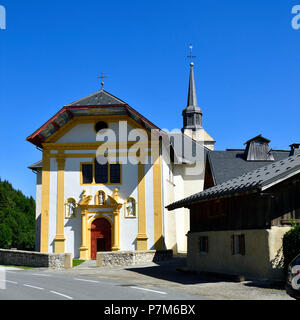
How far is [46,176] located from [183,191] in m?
14.8

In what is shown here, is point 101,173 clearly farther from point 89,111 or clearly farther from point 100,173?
point 89,111

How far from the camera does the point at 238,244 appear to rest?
A: 1748 centimetres

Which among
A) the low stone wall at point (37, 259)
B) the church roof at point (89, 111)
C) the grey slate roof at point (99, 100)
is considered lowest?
the low stone wall at point (37, 259)

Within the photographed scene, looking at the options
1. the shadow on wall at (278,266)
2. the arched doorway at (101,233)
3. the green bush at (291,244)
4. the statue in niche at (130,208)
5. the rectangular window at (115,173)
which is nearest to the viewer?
the green bush at (291,244)

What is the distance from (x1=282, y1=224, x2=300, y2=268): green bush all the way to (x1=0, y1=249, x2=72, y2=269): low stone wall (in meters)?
14.8

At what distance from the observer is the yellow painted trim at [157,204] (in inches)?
1230

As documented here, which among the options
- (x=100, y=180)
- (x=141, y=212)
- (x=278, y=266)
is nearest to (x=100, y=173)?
(x=100, y=180)

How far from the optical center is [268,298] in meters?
11.8

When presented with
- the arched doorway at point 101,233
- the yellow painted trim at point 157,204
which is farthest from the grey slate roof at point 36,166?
the yellow painted trim at point 157,204

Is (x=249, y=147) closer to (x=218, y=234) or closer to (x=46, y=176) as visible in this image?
(x=46, y=176)

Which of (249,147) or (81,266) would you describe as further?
(249,147)

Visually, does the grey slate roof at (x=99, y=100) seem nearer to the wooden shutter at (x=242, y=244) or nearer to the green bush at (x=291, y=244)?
the wooden shutter at (x=242, y=244)

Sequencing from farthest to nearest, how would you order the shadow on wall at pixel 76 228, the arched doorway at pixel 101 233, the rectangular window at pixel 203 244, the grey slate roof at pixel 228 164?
the arched doorway at pixel 101 233 → the shadow on wall at pixel 76 228 → the grey slate roof at pixel 228 164 → the rectangular window at pixel 203 244

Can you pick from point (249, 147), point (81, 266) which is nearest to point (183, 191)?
point (249, 147)
